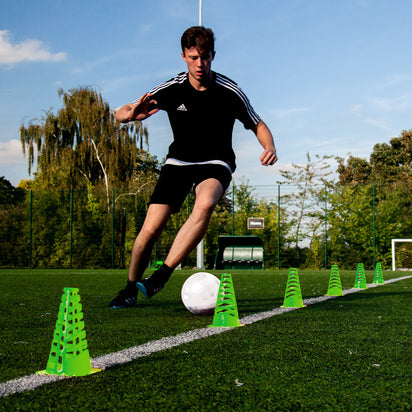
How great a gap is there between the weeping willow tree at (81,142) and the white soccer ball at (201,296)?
23112 mm

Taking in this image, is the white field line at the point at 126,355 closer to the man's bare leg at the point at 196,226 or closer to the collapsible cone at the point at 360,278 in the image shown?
the man's bare leg at the point at 196,226

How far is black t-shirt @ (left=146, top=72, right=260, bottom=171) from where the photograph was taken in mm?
4379

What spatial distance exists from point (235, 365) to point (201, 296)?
193cm

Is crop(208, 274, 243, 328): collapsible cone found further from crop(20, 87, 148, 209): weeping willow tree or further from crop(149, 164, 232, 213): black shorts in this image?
crop(20, 87, 148, 209): weeping willow tree

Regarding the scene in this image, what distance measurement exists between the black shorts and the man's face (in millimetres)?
745

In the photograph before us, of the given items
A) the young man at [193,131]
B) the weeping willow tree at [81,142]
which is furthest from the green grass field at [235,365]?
the weeping willow tree at [81,142]

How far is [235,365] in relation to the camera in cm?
229

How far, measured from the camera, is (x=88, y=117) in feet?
89.2

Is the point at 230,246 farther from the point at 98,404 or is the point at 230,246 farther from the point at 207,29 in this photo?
the point at 98,404

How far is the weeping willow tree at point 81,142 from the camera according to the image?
27.2 metres

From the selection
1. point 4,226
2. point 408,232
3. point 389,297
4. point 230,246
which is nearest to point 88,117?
point 4,226

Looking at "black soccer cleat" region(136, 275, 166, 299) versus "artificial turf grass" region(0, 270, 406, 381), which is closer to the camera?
"artificial turf grass" region(0, 270, 406, 381)

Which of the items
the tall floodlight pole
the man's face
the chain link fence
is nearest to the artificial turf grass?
the man's face

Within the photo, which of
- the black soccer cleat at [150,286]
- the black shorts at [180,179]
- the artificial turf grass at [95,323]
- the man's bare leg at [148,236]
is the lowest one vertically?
the artificial turf grass at [95,323]
